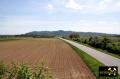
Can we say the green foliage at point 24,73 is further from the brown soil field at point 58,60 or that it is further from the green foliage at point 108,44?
the green foliage at point 108,44

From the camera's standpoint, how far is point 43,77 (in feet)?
21.2

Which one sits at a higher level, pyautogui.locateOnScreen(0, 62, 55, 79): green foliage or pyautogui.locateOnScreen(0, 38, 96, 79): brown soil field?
pyautogui.locateOnScreen(0, 62, 55, 79): green foliage

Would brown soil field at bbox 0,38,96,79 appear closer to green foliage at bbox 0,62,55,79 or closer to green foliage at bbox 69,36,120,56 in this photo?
green foliage at bbox 69,36,120,56

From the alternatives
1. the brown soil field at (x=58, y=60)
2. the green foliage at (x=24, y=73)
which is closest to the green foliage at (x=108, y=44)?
the brown soil field at (x=58, y=60)

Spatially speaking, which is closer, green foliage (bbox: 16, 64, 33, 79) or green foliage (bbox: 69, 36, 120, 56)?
green foliage (bbox: 16, 64, 33, 79)

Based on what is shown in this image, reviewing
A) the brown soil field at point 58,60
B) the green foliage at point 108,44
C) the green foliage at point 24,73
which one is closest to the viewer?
the green foliage at point 24,73

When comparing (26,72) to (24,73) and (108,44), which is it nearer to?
(24,73)

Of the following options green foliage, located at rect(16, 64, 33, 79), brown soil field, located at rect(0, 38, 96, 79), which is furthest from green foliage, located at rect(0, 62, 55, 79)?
brown soil field, located at rect(0, 38, 96, 79)

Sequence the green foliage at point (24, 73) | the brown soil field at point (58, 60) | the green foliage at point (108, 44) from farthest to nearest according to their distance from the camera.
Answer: the green foliage at point (108, 44), the brown soil field at point (58, 60), the green foliage at point (24, 73)

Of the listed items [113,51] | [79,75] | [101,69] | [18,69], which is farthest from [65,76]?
[113,51]

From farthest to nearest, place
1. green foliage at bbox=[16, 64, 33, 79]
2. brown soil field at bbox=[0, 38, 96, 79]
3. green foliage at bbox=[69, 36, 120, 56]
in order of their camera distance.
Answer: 1. green foliage at bbox=[69, 36, 120, 56]
2. brown soil field at bbox=[0, 38, 96, 79]
3. green foliage at bbox=[16, 64, 33, 79]

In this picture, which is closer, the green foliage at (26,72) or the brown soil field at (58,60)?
the green foliage at (26,72)

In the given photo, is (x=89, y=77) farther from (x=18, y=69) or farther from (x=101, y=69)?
(x=18, y=69)

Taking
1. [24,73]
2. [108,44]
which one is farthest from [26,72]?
[108,44]
